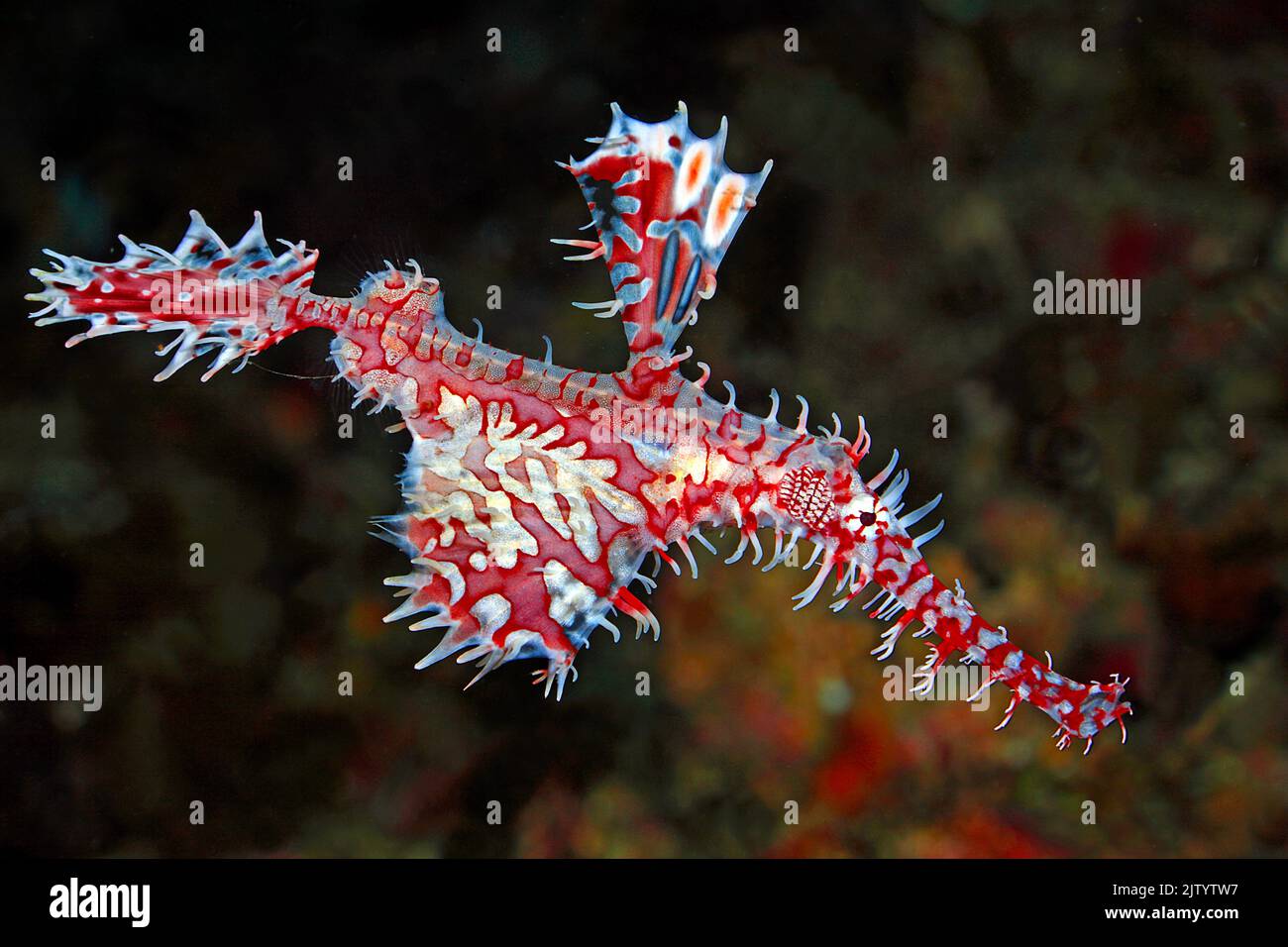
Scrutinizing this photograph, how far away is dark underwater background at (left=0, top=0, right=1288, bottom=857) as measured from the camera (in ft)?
9.00

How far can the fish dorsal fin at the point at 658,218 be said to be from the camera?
100 inches

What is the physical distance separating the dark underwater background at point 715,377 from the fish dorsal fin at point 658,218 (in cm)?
16

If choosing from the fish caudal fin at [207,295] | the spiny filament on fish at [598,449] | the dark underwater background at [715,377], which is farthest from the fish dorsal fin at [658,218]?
the fish caudal fin at [207,295]

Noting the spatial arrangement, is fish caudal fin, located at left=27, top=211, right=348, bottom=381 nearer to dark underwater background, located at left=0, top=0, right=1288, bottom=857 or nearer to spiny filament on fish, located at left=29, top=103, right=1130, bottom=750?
spiny filament on fish, located at left=29, top=103, right=1130, bottom=750

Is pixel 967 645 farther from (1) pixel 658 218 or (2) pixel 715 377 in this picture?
(1) pixel 658 218

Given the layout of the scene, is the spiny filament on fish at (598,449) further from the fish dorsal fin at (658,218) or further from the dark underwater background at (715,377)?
the dark underwater background at (715,377)

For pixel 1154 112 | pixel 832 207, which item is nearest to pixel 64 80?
pixel 832 207

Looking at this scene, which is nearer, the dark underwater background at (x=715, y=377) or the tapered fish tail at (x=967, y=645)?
the tapered fish tail at (x=967, y=645)

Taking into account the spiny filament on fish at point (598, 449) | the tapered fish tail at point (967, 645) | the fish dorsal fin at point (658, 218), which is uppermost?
the fish dorsal fin at point (658, 218)

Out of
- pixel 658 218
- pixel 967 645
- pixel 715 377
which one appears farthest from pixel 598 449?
pixel 967 645

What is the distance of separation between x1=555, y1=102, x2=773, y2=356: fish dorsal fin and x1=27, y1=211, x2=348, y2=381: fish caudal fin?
2.60 ft

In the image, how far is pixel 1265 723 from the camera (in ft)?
9.58

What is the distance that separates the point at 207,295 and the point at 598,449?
3.92 ft

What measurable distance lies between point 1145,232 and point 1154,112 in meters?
0.36
